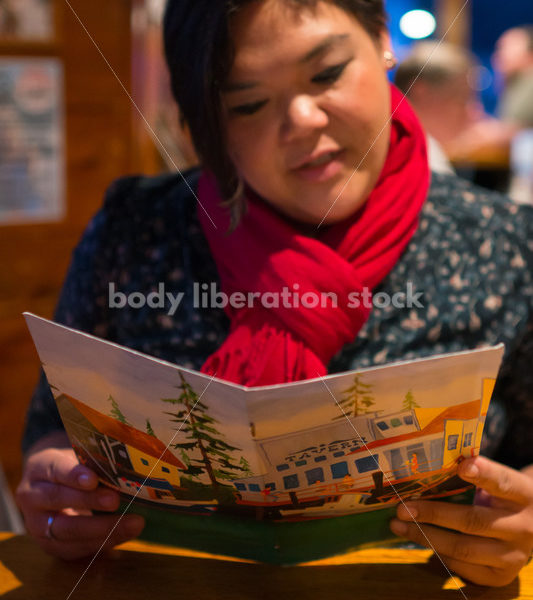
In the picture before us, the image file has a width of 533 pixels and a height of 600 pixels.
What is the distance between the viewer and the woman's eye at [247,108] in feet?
2.93

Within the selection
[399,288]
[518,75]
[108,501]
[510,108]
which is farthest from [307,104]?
[518,75]

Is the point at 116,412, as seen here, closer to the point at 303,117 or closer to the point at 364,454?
the point at 364,454

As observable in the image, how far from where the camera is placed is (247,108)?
0.90 metres

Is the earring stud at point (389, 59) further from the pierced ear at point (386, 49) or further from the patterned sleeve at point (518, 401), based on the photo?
the patterned sleeve at point (518, 401)

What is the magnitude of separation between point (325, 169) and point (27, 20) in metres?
1.30

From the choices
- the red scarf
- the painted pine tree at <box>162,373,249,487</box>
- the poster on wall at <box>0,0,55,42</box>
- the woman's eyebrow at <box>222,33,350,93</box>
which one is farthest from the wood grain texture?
the poster on wall at <box>0,0,55,42</box>

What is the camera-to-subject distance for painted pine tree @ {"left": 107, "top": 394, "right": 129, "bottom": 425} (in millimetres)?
669

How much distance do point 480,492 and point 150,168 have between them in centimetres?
173

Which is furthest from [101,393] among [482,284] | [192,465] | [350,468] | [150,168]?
[150,168]

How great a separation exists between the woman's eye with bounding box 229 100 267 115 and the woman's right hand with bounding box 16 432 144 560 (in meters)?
0.48

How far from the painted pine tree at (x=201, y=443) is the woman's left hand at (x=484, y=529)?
20 centimetres

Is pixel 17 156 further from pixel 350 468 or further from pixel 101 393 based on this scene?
pixel 350 468

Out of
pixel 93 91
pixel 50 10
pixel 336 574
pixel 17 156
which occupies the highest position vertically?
pixel 50 10

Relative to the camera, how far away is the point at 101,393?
0.67 metres
